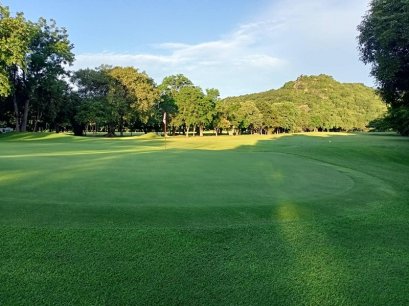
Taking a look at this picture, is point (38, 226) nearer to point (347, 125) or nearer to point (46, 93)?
point (46, 93)

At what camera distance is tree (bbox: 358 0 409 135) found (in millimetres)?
21438

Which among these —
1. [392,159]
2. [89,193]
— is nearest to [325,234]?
[89,193]

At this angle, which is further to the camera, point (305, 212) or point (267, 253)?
point (305, 212)

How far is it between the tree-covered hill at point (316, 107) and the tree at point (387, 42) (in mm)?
69087

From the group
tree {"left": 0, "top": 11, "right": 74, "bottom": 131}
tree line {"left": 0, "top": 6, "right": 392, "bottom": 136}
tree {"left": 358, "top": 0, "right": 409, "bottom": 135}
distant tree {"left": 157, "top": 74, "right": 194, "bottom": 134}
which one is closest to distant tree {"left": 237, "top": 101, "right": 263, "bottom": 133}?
tree line {"left": 0, "top": 6, "right": 392, "bottom": 136}

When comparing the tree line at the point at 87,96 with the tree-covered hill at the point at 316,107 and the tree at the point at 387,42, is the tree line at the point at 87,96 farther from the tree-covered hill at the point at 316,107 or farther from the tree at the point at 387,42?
the tree at the point at 387,42

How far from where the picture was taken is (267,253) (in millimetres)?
5062

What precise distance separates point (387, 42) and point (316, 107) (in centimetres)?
11627

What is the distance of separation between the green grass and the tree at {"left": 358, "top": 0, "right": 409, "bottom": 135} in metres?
17.0

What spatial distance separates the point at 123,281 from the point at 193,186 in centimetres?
423

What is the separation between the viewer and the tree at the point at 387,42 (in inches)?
844

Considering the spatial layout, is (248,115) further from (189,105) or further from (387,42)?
(387,42)

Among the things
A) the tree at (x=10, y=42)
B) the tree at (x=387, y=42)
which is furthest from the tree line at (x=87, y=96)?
the tree at (x=387, y=42)

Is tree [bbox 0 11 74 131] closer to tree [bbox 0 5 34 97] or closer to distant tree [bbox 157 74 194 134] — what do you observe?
tree [bbox 0 5 34 97]
